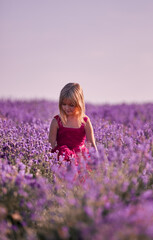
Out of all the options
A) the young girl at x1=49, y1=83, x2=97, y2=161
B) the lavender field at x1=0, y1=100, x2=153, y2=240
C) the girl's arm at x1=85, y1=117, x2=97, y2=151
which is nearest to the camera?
the lavender field at x1=0, y1=100, x2=153, y2=240

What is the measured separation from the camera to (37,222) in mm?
2250

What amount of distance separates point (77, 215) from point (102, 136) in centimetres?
294

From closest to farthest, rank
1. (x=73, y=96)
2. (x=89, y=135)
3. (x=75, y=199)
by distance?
(x=75, y=199) → (x=73, y=96) → (x=89, y=135)

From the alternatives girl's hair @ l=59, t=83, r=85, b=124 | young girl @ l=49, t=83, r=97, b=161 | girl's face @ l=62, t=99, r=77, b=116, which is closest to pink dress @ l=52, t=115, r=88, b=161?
young girl @ l=49, t=83, r=97, b=161

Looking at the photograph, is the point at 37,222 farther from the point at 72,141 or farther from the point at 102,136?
the point at 102,136

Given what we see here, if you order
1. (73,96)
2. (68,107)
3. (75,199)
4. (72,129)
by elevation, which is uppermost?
(73,96)

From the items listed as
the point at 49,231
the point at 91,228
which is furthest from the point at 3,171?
the point at 91,228

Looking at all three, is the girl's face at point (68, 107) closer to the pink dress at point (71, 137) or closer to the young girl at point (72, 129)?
the young girl at point (72, 129)

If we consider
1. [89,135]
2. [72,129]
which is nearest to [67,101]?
[72,129]

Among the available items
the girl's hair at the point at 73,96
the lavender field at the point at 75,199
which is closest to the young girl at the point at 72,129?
the girl's hair at the point at 73,96

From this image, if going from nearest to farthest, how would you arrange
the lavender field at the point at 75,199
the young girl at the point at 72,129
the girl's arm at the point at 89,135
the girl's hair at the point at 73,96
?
the lavender field at the point at 75,199, the girl's hair at the point at 73,96, the young girl at the point at 72,129, the girl's arm at the point at 89,135

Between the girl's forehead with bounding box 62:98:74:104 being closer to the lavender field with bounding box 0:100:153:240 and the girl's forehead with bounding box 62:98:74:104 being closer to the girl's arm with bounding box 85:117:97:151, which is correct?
the girl's arm with bounding box 85:117:97:151

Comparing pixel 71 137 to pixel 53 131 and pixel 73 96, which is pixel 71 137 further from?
pixel 73 96

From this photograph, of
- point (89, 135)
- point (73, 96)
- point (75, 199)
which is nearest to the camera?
point (75, 199)
